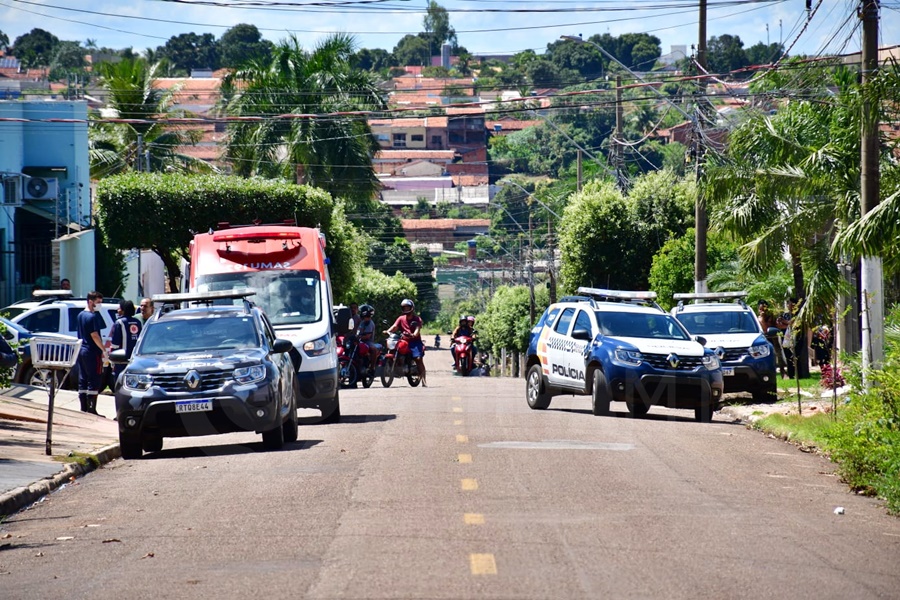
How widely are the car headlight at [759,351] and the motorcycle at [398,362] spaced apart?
343 inches

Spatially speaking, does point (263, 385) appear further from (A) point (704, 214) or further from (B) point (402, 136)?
(B) point (402, 136)

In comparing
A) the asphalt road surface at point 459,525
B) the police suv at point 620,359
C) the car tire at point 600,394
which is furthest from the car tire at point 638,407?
the asphalt road surface at point 459,525

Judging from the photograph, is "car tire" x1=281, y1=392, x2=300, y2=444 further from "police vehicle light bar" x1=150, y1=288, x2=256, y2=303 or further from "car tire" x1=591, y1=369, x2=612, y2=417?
"car tire" x1=591, y1=369, x2=612, y2=417

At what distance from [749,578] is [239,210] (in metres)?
36.7

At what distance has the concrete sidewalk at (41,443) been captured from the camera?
516 inches

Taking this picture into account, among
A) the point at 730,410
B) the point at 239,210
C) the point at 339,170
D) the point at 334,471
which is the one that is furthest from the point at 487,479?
the point at 339,170

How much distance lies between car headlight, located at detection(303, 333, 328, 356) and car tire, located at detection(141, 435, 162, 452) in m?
3.42

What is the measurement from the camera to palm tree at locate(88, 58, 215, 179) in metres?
55.0

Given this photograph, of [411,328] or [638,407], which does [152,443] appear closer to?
[638,407]

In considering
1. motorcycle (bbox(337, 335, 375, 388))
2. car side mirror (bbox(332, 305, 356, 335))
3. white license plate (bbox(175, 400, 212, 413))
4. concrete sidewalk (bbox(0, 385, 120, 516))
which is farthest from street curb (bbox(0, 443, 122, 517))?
motorcycle (bbox(337, 335, 375, 388))

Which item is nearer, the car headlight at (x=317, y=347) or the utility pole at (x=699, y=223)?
the car headlight at (x=317, y=347)

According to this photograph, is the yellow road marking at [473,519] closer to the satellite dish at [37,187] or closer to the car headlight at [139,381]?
the car headlight at [139,381]

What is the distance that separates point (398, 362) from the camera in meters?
31.1

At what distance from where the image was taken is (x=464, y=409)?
2256 cm
